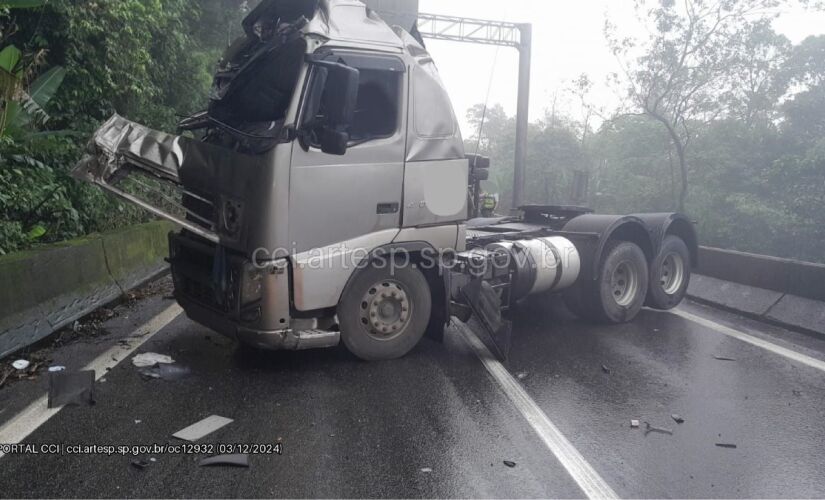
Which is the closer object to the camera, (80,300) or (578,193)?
(80,300)

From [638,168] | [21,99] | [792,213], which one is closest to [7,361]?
[21,99]

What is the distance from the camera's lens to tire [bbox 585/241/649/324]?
24.3 feet

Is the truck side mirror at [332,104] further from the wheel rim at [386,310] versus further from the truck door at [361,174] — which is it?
the wheel rim at [386,310]

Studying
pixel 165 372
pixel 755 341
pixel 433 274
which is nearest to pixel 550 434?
pixel 433 274

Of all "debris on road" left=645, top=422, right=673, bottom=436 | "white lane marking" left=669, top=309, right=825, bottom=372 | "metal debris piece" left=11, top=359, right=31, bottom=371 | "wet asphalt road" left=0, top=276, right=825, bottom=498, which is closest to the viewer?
"wet asphalt road" left=0, top=276, right=825, bottom=498

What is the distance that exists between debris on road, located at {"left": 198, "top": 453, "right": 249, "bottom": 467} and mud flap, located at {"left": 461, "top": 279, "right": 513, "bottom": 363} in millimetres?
2888

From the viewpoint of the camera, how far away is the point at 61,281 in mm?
6141

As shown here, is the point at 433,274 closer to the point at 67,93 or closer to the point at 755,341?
the point at 755,341

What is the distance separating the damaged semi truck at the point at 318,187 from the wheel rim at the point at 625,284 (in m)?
2.28

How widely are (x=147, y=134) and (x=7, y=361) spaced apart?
2257mm

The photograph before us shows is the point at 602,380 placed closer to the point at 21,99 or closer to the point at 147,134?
the point at 147,134

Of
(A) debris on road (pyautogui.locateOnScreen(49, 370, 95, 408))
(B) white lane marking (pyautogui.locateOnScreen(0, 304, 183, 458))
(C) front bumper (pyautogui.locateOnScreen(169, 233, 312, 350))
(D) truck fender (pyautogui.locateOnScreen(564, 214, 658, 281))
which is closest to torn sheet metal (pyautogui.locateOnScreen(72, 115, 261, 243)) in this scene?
(C) front bumper (pyautogui.locateOnScreen(169, 233, 312, 350))

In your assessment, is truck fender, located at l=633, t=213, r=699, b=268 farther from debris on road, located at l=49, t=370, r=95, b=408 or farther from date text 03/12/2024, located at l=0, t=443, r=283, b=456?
debris on road, located at l=49, t=370, r=95, b=408

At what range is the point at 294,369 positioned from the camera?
17.7ft
